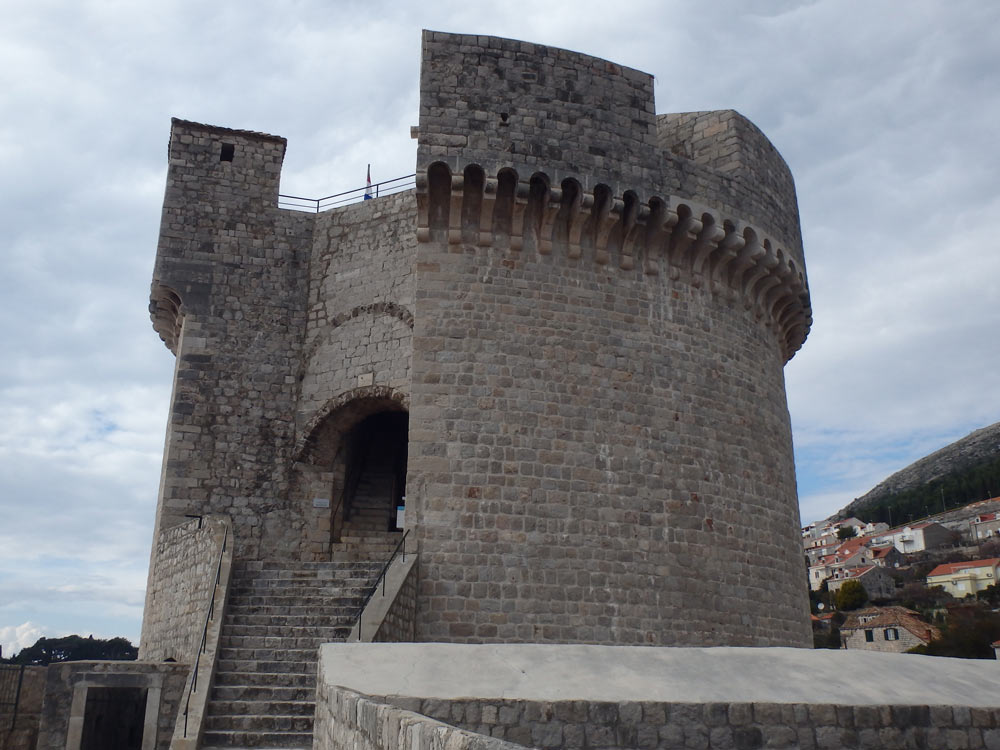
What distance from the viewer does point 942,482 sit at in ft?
331

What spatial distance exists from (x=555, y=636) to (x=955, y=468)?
112 meters

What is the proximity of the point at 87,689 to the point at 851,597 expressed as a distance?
54.6m

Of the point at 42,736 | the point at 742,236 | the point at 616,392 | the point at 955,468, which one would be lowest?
the point at 42,736

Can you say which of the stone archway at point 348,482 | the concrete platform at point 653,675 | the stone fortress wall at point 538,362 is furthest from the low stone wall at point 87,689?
the concrete platform at point 653,675

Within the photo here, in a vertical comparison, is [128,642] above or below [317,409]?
below

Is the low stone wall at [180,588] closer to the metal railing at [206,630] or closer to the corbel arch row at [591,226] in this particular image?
the metal railing at [206,630]

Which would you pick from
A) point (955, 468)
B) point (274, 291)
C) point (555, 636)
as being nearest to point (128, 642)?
point (274, 291)

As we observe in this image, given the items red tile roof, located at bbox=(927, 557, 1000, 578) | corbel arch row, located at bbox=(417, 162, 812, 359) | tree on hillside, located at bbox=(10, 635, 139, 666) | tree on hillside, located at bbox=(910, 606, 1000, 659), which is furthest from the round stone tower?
red tile roof, located at bbox=(927, 557, 1000, 578)

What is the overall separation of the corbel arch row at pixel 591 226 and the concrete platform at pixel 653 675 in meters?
5.77

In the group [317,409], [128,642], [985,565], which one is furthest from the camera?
[985,565]

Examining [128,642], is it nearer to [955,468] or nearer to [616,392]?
[616,392]

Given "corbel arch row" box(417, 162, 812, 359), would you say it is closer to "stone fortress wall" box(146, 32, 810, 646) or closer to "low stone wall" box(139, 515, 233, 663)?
"stone fortress wall" box(146, 32, 810, 646)

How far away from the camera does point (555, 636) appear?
29.3ft

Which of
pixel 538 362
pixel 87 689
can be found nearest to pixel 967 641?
pixel 538 362
